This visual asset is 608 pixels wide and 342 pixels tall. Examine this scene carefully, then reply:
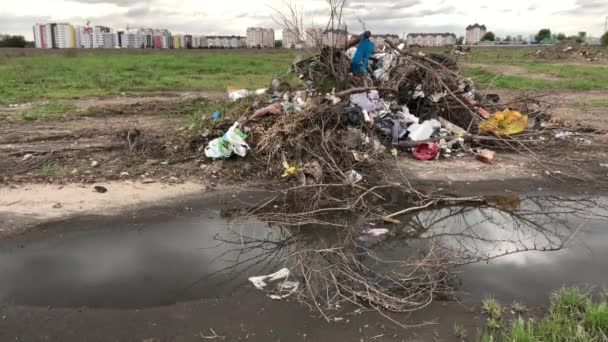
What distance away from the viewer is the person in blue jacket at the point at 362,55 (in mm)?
6989

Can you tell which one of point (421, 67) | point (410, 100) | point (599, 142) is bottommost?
point (599, 142)

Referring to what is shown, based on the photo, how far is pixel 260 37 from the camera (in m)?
54.2

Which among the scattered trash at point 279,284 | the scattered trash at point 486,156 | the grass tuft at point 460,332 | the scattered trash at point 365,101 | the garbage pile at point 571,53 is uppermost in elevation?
the garbage pile at point 571,53

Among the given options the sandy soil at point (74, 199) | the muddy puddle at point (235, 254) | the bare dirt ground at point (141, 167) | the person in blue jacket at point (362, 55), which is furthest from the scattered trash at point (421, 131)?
the sandy soil at point (74, 199)

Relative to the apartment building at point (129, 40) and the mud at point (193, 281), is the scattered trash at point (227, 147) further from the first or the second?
the apartment building at point (129, 40)

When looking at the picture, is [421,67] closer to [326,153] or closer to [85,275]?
[326,153]

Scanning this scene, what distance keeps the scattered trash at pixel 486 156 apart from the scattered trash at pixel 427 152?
0.57 metres

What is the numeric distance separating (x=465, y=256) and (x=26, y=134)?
6864 millimetres

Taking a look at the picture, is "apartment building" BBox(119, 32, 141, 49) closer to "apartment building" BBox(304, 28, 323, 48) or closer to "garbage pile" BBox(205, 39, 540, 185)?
"garbage pile" BBox(205, 39, 540, 185)

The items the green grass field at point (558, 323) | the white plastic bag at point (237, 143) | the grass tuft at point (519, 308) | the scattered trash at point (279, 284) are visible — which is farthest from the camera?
the white plastic bag at point (237, 143)

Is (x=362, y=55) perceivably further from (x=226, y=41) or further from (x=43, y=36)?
(x=226, y=41)

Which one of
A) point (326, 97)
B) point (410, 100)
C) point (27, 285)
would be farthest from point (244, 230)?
point (410, 100)

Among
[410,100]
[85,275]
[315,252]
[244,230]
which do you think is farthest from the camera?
[410,100]

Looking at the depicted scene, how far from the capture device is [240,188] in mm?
5176
